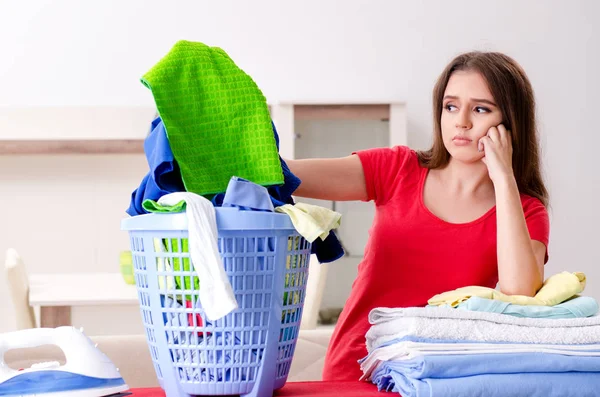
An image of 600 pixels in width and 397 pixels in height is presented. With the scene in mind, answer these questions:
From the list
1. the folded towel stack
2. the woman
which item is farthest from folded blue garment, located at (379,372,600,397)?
the woman

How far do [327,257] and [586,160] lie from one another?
414 centimetres

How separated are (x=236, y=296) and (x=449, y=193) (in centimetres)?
64

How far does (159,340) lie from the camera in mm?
861

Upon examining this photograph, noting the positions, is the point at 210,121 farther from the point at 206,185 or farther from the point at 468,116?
the point at 468,116

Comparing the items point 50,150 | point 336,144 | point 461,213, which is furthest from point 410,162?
point 50,150

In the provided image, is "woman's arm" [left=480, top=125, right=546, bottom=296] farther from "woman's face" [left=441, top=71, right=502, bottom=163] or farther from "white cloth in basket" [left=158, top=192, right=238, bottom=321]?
"white cloth in basket" [left=158, top=192, right=238, bottom=321]

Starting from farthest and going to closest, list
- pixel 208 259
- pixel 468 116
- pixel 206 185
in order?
pixel 468 116 → pixel 206 185 → pixel 208 259

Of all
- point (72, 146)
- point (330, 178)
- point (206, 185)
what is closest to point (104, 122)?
point (72, 146)

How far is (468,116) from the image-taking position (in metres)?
1.28

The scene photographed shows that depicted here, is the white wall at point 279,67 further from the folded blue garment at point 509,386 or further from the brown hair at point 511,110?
the folded blue garment at point 509,386

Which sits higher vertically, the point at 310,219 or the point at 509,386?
the point at 310,219

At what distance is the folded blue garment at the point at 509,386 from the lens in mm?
833

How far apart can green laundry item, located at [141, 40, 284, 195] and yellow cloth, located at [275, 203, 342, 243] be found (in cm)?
6

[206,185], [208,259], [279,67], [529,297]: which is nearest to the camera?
[208,259]
